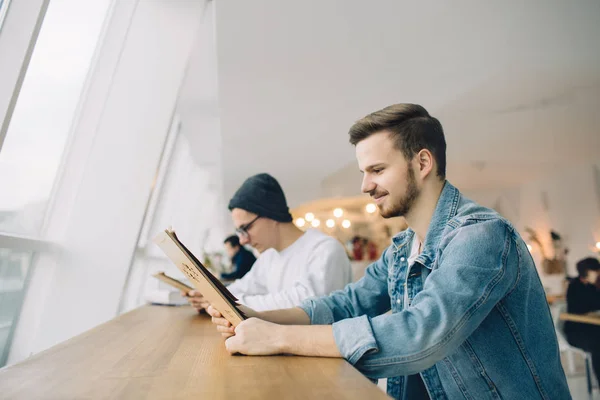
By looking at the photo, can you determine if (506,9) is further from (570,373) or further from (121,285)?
(570,373)

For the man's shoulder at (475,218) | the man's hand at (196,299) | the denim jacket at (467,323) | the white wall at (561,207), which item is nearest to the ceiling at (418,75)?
the white wall at (561,207)

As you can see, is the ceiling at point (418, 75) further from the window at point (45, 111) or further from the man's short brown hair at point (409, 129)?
the man's short brown hair at point (409, 129)

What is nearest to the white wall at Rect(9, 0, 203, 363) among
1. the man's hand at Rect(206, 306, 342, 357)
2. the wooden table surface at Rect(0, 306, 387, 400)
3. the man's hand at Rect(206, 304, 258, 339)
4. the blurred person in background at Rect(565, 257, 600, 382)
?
the wooden table surface at Rect(0, 306, 387, 400)

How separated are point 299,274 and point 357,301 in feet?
2.20

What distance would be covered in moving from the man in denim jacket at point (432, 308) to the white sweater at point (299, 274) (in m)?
0.43

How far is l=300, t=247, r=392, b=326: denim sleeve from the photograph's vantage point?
4.28 feet

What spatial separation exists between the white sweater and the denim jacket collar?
67cm

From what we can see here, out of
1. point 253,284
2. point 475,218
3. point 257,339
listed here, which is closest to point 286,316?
point 257,339

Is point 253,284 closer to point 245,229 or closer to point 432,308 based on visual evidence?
point 245,229

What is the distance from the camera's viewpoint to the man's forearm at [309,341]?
2.97ft

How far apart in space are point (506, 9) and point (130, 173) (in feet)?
8.92

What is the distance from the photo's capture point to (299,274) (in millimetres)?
2023

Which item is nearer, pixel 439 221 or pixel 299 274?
pixel 439 221

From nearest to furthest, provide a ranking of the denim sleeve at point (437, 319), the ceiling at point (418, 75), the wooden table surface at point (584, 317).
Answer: the denim sleeve at point (437, 319), the ceiling at point (418, 75), the wooden table surface at point (584, 317)
